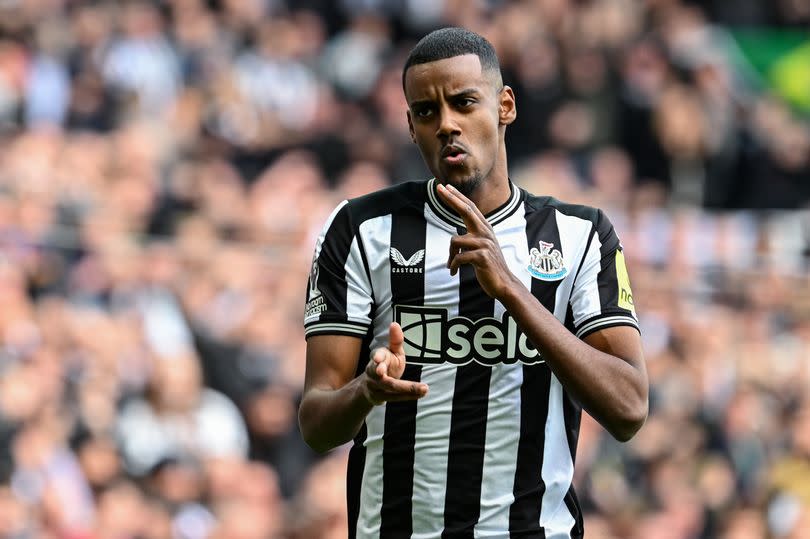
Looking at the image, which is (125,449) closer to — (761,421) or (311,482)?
(311,482)

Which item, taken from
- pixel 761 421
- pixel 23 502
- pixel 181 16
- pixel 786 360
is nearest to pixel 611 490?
pixel 761 421

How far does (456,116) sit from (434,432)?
87 centimetres

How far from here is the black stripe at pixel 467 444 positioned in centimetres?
391

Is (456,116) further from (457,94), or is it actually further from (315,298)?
(315,298)

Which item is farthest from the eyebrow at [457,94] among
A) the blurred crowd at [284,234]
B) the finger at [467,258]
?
the blurred crowd at [284,234]

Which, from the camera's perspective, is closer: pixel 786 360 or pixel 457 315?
pixel 457 315

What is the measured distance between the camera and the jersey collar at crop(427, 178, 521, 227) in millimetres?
4086

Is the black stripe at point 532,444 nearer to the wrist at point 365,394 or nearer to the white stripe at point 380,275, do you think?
the white stripe at point 380,275

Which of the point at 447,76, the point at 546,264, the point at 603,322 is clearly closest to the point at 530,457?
the point at 603,322

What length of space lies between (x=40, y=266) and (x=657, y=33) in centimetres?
854

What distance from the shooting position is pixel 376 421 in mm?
4020

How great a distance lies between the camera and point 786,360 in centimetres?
1270

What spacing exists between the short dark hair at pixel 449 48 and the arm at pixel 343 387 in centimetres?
77

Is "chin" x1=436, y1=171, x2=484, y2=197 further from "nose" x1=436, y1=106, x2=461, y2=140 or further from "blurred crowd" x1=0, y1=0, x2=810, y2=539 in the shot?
"blurred crowd" x1=0, y1=0, x2=810, y2=539
